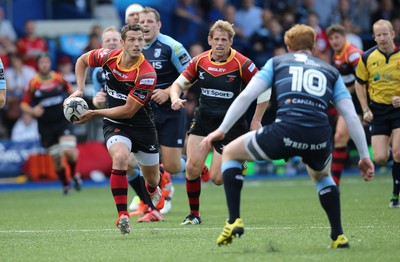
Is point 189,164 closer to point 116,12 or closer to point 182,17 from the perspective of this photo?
point 182,17

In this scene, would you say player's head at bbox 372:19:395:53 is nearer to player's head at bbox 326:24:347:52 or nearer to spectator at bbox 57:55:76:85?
player's head at bbox 326:24:347:52

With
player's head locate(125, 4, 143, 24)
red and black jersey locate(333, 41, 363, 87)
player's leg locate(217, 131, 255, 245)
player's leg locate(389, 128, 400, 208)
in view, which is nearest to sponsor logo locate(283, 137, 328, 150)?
player's leg locate(217, 131, 255, 245)

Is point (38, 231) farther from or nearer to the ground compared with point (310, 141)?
nearer to the ground

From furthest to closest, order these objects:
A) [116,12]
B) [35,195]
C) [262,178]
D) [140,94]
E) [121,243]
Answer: [116,12]
[262,178]
[35,195]
[140,94]
[121,243]

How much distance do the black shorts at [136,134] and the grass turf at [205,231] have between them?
96 centimetres

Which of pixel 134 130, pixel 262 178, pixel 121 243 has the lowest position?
pixel 262 178

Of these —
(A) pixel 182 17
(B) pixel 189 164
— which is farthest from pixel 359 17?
(B) pixel 189 164

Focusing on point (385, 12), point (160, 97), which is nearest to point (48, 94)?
point (160, 97)

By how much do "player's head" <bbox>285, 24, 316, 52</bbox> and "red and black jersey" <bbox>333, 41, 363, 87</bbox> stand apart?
6687 millimetres

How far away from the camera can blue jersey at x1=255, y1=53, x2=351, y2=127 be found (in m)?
8.07

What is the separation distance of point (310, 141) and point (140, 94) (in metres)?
2.78

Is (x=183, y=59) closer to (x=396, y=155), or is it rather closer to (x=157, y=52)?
(x=157, y=52)

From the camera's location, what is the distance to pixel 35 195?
59.3 feet

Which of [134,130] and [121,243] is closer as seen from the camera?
[121,243]
